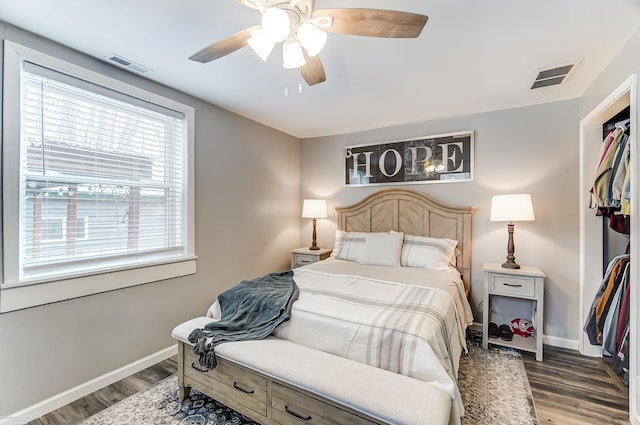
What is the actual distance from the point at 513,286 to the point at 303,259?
7.67ft

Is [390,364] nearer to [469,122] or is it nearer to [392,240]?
[392,240]

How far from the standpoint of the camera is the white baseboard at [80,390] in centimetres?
179

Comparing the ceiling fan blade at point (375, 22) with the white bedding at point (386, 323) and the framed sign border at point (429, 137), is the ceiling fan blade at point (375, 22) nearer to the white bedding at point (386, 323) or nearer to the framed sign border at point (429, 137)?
the white bedding at point (386, 323)

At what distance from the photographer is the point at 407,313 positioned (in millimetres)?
1747

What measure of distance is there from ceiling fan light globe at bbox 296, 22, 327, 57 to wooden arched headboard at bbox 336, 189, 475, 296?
251 centimetres

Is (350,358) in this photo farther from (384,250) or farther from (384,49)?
(384,49)

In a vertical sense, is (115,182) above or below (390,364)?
above

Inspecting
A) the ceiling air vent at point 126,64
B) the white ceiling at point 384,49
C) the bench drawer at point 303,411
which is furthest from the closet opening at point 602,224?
the ceiling air vent at point 126,64

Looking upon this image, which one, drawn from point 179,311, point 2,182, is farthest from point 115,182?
point 179,311

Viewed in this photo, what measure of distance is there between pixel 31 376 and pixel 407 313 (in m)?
2.42

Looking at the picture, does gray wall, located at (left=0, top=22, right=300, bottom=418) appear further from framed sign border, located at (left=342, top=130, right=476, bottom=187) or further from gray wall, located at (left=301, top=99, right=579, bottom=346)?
gray wall, located at (left=301, top=99, right=579, bottom=346)

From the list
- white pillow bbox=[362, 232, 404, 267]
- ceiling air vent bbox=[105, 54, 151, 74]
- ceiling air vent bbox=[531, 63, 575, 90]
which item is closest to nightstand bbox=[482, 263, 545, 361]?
white pillow bbox=[362, 232, 404, 267]

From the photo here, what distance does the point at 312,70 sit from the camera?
1.71 metres

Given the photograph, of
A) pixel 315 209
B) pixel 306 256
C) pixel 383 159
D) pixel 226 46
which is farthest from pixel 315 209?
pixel 226 46
